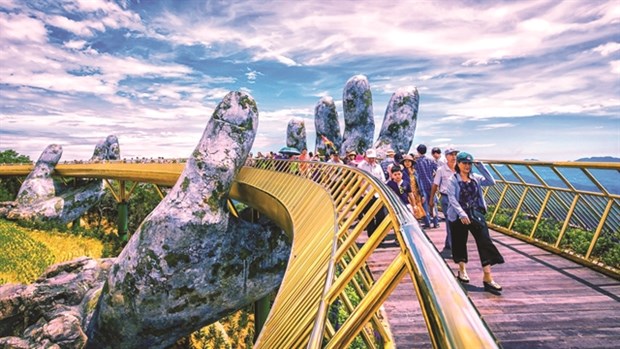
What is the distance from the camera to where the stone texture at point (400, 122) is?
32.4m

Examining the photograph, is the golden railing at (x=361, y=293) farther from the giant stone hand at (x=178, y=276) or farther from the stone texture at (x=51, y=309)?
the stone texture at (x=51, y=309)

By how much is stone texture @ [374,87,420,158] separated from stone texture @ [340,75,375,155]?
13.0ft

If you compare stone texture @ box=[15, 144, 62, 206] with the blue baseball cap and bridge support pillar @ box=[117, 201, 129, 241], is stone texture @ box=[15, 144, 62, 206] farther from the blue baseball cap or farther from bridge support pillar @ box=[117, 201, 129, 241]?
the blue baseball cap

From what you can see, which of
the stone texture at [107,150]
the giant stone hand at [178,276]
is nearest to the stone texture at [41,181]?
the stone texture at [107,150]

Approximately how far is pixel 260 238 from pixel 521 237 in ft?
25.3

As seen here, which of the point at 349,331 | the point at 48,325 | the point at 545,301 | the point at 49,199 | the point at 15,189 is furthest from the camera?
the point at 15,189

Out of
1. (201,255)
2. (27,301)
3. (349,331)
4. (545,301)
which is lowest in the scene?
(27,301)

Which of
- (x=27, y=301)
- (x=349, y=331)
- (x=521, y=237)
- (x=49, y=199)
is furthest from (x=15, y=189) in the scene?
(x=349, y=331)

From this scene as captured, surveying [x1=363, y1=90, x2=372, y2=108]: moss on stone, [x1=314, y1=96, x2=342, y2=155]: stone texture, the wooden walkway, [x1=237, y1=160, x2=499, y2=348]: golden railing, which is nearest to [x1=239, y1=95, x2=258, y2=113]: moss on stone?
the wooden walkway

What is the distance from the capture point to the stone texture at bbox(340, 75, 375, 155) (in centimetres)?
3728

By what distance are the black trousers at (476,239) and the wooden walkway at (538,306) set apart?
0.43 metres

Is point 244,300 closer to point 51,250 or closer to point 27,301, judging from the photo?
point 27,301

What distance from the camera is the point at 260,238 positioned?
43.0 ft

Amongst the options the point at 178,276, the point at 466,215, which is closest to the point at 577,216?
the point at 466,215
